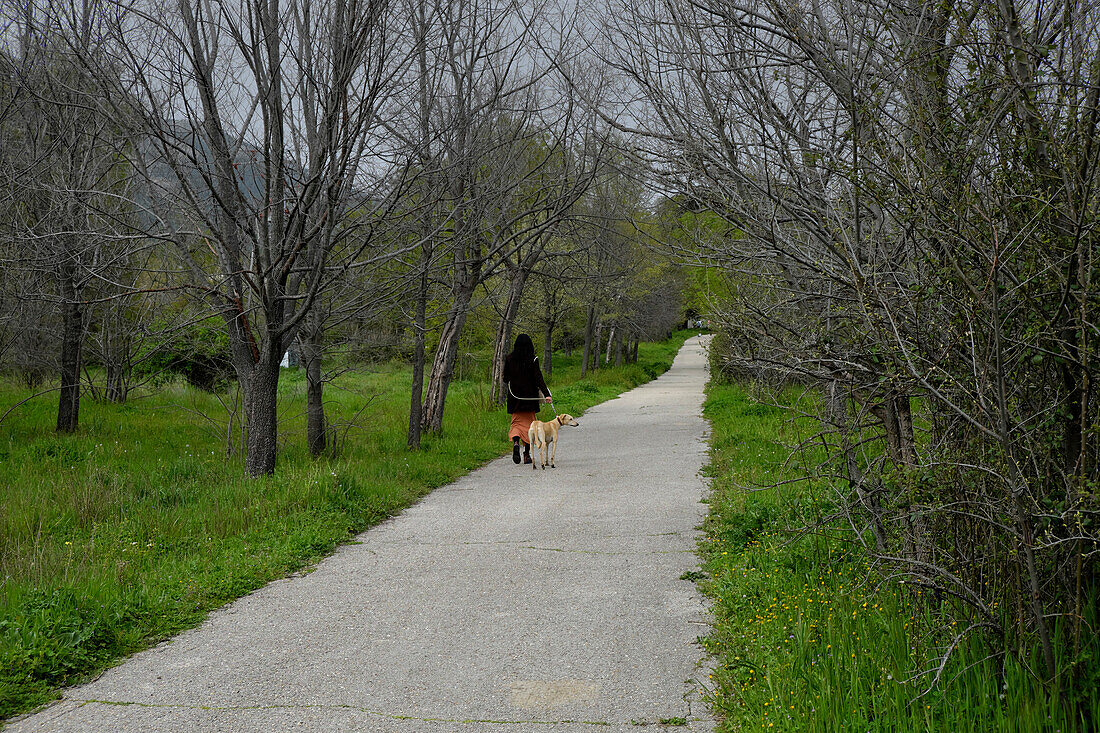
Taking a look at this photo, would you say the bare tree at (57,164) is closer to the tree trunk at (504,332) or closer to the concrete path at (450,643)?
the concrete path at (450,643)

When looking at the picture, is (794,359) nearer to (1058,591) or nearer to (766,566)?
(1058,591)

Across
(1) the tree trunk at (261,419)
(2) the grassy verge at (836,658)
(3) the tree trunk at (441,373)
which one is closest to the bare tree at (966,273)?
(2) the grassy verge at (836,658)

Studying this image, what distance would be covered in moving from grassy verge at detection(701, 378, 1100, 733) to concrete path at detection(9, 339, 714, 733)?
24cm

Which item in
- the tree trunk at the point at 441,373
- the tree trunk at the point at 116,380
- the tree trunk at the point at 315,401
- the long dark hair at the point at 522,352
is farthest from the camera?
the tree trunk at the point at 116,380

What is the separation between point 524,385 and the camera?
12.1m

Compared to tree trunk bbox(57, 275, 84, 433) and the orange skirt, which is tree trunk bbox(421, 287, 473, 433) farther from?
tree trunk bbox(57, 275, 84, 433)

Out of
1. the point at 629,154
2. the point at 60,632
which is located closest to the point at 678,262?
the point at 629,154

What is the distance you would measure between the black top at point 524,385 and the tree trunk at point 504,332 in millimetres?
4817

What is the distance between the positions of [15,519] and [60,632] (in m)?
3.62

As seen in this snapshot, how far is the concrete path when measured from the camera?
380cm

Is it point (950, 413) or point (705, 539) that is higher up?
point (950, 413)

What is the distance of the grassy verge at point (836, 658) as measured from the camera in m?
3.32

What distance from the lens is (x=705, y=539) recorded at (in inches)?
283

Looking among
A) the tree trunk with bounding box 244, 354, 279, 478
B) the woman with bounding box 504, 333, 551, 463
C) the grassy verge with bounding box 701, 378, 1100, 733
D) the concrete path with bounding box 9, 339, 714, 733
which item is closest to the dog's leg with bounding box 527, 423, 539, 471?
the woman with bounding box 504, 333, 551, 463
